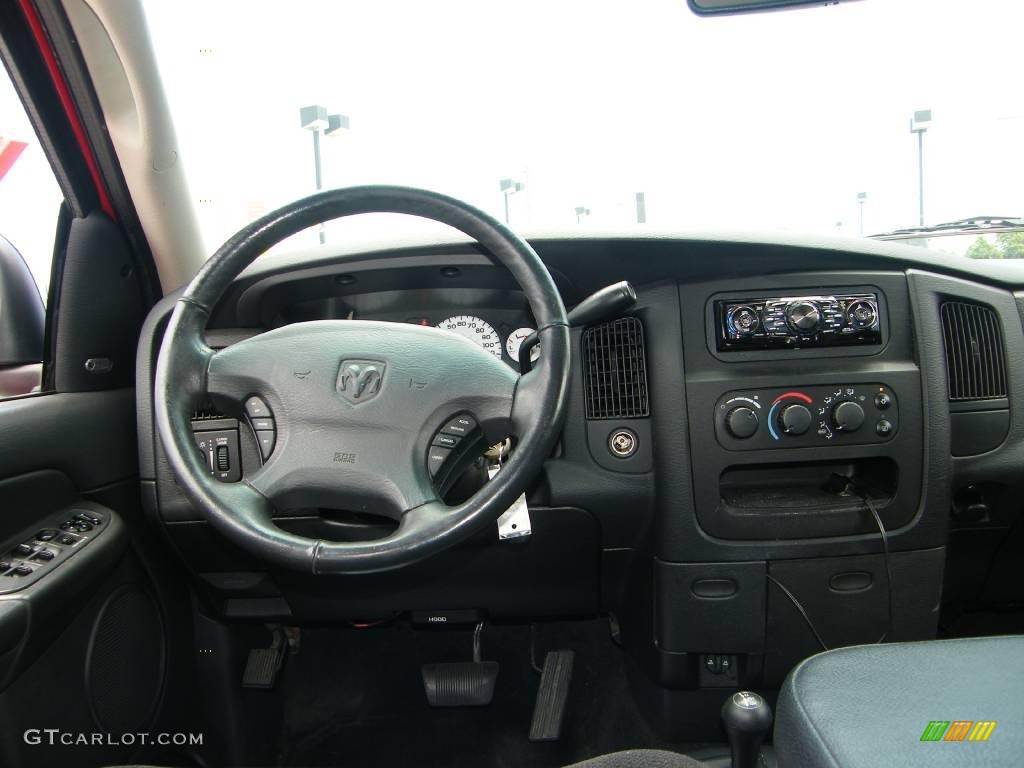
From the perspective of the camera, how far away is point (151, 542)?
169cm

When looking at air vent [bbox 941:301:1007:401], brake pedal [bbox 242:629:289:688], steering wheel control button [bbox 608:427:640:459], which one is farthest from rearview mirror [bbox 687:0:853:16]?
brake pedal [bbox 242:629:289:688]

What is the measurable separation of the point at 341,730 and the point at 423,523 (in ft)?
4.27

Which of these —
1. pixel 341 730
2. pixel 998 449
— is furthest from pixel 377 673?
pixel 998 449

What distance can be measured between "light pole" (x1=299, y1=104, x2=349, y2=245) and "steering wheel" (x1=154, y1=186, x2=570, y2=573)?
26.1 inches

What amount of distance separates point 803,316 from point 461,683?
1.33 metres

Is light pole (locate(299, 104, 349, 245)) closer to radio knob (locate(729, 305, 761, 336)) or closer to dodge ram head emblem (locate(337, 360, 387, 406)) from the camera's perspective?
dodge ram head emblem (locate(337, 360, 387, 406))

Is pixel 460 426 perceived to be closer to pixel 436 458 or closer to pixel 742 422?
pixel 436 458

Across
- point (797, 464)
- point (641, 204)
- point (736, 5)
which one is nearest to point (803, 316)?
point (797, 464)

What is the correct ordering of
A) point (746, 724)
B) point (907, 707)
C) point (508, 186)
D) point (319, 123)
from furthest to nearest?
point (508, 186) → point (319, 123) → point (746, 724) → point (907, 707)

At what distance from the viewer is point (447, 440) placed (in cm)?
117

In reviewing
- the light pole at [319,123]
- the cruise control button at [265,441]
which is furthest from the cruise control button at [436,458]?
the light pole at [319,123]

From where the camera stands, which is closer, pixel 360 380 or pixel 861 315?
pixel 360 380

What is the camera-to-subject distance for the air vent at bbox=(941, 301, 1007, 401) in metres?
1.66

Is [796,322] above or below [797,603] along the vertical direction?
above
